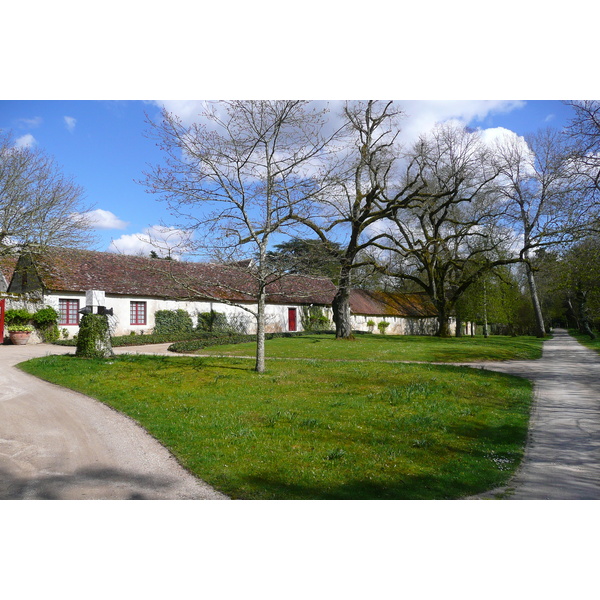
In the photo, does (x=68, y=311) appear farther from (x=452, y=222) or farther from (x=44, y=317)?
(x=452, y=222)

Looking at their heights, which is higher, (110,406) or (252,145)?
(252,145)

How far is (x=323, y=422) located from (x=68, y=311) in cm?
2356

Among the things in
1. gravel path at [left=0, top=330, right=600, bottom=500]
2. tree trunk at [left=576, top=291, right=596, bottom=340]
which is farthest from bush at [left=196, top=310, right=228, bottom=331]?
tree trunk at [left=576, top=291, right=596, bottom=340]

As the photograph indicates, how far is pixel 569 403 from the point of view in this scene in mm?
10289

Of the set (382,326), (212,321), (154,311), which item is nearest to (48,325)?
(154,311)

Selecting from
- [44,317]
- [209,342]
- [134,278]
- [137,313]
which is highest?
[134,278]

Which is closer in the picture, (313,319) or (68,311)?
(68,311)

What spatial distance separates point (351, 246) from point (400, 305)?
79.0 feet

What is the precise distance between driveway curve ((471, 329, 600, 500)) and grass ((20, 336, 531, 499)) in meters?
0.28

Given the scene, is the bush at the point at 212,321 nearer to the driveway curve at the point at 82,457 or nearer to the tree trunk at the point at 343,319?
the tree trunk at the point at 343,319

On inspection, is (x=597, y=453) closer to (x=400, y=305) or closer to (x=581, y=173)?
(x=581, y=173)

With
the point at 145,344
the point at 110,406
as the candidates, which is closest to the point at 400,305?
the point at 145,344

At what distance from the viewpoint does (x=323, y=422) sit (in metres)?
8.16

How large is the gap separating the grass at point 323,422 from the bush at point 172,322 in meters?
15.0
